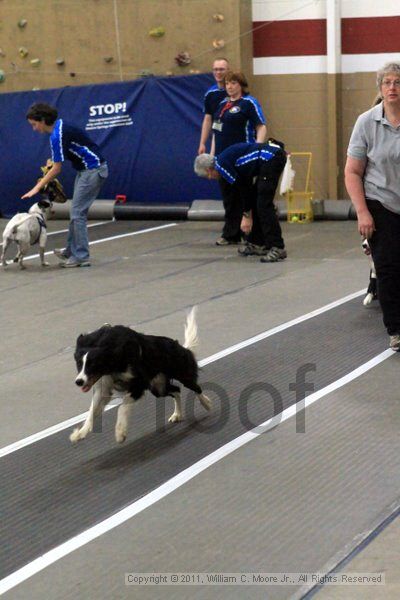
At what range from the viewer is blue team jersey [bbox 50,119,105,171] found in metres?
11.1

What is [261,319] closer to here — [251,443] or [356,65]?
[251,443]

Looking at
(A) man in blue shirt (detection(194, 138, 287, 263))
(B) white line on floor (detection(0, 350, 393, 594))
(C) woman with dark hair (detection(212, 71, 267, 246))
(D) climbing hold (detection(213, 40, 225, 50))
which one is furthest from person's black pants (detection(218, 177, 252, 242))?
(B) white line on floor (detection(0, 350, 393, 594))

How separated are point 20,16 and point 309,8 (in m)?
4.29

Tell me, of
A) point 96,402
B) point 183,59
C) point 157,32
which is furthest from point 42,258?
point 96,402

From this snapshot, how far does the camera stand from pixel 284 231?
44.5 ft

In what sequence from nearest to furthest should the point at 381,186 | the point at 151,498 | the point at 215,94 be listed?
the point at 151,498 < the point at 381,186 < the point at 215,94

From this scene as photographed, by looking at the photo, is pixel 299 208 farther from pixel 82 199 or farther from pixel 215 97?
pixel 82 199

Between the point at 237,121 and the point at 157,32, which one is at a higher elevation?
the point at 157,32

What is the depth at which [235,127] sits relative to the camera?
486 inches

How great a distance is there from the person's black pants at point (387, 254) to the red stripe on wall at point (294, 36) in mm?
8431

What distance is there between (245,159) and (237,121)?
1389 millimetres

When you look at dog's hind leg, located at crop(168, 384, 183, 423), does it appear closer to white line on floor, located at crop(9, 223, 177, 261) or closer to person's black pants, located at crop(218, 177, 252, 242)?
person's black pants, located at crop(218, 177, 252, 242)

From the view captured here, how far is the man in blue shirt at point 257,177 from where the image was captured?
35.6 feet

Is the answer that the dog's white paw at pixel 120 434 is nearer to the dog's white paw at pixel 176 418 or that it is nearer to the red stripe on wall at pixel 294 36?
the dog's white paw at pixel 176 418
